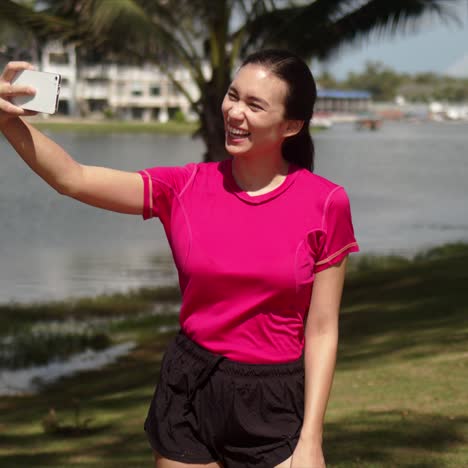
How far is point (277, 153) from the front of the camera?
98.8 inches

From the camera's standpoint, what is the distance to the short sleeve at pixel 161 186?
8.10 feet

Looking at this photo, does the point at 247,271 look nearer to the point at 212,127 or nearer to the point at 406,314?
the point at 406,314

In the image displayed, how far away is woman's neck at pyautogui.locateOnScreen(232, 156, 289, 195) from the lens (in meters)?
2.45

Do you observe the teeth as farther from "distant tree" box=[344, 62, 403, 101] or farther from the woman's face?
"distant tree" box=[344, 62, 403, 101]

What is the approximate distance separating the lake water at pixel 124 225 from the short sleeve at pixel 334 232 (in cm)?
1539

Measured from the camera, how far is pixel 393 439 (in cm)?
563

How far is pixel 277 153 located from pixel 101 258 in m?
20.5

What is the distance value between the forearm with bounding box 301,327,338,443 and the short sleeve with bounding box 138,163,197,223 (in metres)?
0.47

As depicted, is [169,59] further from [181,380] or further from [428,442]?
[181,380]

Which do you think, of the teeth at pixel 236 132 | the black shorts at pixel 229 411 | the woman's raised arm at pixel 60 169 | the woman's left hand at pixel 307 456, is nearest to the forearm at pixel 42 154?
the woman's raised arm at pixel 60 169

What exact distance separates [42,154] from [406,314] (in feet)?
29.4

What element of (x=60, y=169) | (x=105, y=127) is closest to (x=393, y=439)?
(x=60, y=169)

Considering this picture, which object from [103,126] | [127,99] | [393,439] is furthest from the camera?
[127,99]

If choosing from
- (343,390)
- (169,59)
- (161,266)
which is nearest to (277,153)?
(343,390)
